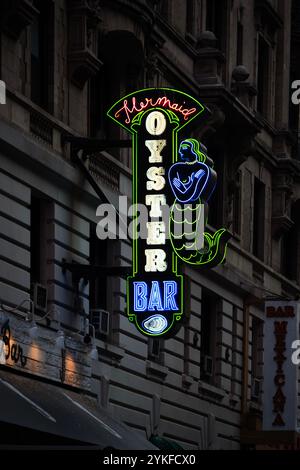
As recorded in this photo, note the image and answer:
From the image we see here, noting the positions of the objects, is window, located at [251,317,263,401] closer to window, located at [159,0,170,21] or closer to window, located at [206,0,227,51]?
window, located at [206,0,227,51]

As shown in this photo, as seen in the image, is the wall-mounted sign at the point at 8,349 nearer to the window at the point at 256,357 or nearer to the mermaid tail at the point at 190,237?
the mermaid tail at the point at 190,237

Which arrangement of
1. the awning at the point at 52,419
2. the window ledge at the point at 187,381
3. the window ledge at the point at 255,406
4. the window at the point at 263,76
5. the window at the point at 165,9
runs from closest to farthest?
1. the awning at the point at 52,419
2. the window at the point at 165,9
3. the window ledge at the point at 187,381
4. the window ledge at the point at 255,406
5. the window at the point at 263,76

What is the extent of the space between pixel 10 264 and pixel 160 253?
3983 millimetres

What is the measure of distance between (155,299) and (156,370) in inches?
238

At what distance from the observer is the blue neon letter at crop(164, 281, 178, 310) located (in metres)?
35.1

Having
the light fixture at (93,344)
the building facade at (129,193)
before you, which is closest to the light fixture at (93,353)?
the light fixture at (93,344)

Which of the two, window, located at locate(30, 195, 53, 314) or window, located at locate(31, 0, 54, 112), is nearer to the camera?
window, located at locate(30, 195, 53, 314)

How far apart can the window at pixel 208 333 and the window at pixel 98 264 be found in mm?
8427

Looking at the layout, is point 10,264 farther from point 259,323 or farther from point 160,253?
point 259,323

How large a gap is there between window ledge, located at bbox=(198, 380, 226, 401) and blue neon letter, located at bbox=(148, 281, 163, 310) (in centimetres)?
1055

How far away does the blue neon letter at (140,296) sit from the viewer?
35.2 m

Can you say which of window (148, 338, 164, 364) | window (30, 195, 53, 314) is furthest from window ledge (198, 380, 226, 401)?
window (30, 195, 53, 314)

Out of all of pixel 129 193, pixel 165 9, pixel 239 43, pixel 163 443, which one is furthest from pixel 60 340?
pixel 239 43

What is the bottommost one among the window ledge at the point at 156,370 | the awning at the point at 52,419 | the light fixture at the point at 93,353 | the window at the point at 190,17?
the awning at the point at 52,419
